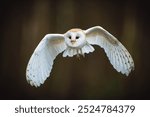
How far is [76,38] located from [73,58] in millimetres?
84

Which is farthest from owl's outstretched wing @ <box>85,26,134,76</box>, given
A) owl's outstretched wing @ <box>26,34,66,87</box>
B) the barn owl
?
owl's outstretched wing @ <box>26,34,66,87</box>

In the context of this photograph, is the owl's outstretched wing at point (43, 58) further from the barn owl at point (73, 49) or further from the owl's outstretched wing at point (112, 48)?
the owl's outstretched wing at point (112, 48)

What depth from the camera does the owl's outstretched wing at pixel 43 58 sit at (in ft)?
4.94

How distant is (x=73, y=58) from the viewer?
153cm

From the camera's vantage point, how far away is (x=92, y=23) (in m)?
1.51

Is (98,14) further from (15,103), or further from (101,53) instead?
(15,103)

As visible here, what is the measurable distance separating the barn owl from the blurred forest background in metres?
0.02

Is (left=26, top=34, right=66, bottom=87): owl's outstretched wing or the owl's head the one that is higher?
the owl's head

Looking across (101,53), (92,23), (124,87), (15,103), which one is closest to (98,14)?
(92,23)

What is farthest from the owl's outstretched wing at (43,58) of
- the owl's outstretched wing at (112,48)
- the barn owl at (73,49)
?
the owl's outstretched wing at (112,48)

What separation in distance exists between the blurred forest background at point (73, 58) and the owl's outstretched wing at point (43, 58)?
2cm

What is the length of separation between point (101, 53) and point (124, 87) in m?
0.15

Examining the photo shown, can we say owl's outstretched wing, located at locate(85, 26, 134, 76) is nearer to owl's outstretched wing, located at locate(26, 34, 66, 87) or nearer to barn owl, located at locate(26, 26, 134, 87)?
barn owl, located at locate(26, 26, 134, 87)

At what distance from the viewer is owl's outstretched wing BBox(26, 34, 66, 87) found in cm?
151
